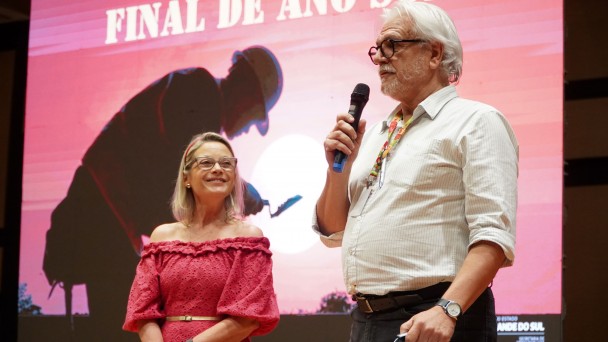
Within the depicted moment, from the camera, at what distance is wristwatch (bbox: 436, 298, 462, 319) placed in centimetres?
172

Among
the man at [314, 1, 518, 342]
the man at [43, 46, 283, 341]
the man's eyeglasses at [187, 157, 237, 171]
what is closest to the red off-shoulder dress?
the man's eyeglasses at [187, 157, 237, 171]

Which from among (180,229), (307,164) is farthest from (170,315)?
(307,164)

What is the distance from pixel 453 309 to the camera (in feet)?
5.67

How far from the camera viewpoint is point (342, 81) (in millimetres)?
4164

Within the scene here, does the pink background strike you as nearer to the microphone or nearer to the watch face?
the microphone

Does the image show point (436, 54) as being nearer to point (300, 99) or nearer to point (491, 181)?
point (491, 181)

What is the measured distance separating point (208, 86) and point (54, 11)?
1.29 m

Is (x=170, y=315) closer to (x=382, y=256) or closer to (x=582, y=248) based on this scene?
Result: (x=382, y=256)

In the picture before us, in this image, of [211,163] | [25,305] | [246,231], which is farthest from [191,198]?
[25,305]

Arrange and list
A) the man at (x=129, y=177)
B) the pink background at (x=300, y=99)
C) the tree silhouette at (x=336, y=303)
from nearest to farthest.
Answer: the pink background at (x=300, y=99) → the tree silhouette at (x=336, y=303) → the man at (x=129, y=177)

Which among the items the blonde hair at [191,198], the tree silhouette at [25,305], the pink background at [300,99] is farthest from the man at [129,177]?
the blonde hair at [191,198]

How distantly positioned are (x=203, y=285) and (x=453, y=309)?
50.2 inches

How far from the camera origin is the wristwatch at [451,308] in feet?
5.65

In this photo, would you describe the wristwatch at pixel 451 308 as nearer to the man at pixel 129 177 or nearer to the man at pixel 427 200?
the man at pixel 427 200
